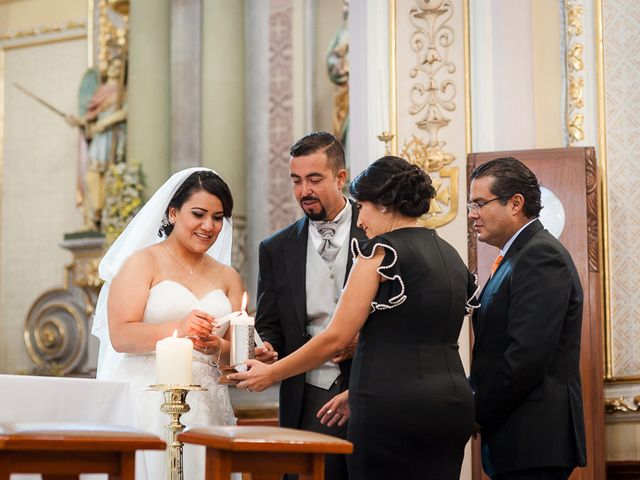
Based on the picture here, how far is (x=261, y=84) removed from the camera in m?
9.20

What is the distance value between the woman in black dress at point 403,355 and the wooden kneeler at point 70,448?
0.57 metres

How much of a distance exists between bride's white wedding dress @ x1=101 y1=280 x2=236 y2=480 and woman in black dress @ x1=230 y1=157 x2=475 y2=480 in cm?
93

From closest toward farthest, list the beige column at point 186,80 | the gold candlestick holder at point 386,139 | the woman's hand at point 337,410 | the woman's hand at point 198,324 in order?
the woman's hand at point 337,410 < the woman's hand at point 198,324 < the gold candlestick holder at point 386,139 < the beige column at point 186,80

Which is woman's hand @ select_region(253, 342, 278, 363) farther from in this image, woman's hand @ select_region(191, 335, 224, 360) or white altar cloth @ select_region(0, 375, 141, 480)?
white altar cloth @ select_region(0, 375, 141, 480)

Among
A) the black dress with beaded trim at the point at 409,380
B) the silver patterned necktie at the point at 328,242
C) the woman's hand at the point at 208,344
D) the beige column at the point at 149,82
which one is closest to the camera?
the black dress with beaded trim at the point at 409,380

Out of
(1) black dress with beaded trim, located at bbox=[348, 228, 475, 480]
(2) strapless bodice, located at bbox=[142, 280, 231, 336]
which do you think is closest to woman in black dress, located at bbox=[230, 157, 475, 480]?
(1) black dress with beaded trim, located at bbox=[348, 228, 475, 480]

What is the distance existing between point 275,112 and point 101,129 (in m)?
1.92

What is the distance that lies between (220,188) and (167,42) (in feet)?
17.6

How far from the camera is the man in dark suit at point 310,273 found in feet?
12.4

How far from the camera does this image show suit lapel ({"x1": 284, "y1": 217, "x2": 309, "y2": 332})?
386 centimetres

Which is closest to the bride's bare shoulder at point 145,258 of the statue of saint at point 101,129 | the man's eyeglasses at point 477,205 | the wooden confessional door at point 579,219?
the man's eyeglasses at point 477,205

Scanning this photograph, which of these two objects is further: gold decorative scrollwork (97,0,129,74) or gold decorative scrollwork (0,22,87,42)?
gold decorative scrollwork (0,22,87,42)

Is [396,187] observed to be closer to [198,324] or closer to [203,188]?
[198,324]

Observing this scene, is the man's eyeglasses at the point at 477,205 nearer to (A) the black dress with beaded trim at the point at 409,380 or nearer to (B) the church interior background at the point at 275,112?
(A) the black dress with beaded trim at the point at 409,380
